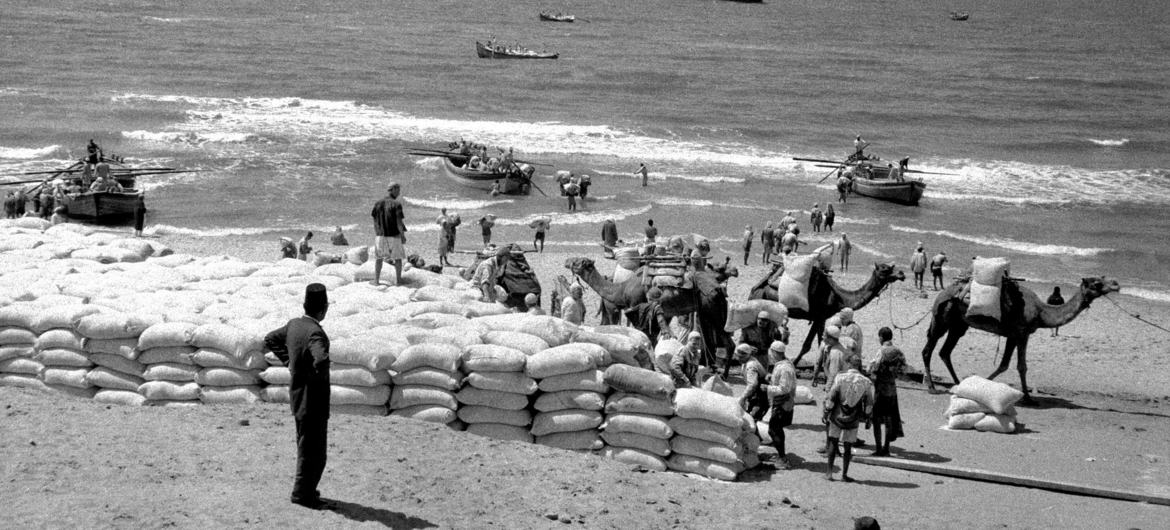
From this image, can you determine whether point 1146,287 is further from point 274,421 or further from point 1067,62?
point 1067,62

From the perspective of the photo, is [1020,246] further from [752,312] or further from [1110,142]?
[1110,142]

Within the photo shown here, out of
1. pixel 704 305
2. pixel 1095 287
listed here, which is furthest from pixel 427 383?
pixel 1095 287

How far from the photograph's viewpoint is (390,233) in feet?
46.2

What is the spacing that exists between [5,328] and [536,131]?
38.6 m

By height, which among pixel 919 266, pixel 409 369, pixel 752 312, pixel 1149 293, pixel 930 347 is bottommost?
pixel 1149 293

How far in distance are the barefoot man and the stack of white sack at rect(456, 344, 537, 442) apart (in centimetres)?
357

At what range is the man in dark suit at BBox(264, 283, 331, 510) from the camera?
7.68m

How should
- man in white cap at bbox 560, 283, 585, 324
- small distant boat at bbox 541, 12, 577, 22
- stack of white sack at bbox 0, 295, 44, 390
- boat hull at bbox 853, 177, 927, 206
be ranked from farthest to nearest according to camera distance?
1. small distant boat at bbox 541, 12, 577, 22
2. boat hull at bbox 853, 177, 927, 206
3. man in white cap at bbox 560, 283, 585, 324
4. stack of white sack at bbox 0, 295, 44, 390

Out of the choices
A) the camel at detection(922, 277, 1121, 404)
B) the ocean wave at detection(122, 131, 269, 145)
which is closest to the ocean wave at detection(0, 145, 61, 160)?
the ocean wave at detection(122, 131, 269, 145)

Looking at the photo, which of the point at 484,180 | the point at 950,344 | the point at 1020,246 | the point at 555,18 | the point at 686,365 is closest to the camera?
the point at 686,365

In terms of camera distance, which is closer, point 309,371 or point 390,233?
point 309,371

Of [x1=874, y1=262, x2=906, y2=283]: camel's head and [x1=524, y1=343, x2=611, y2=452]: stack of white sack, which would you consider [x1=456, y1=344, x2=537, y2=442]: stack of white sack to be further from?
[x1=874, y1=262, x2=906, y2=283]: camel's head

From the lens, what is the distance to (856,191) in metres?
37.8

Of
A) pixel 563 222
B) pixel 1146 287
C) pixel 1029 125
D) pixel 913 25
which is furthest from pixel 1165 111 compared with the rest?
pixel 913 25
